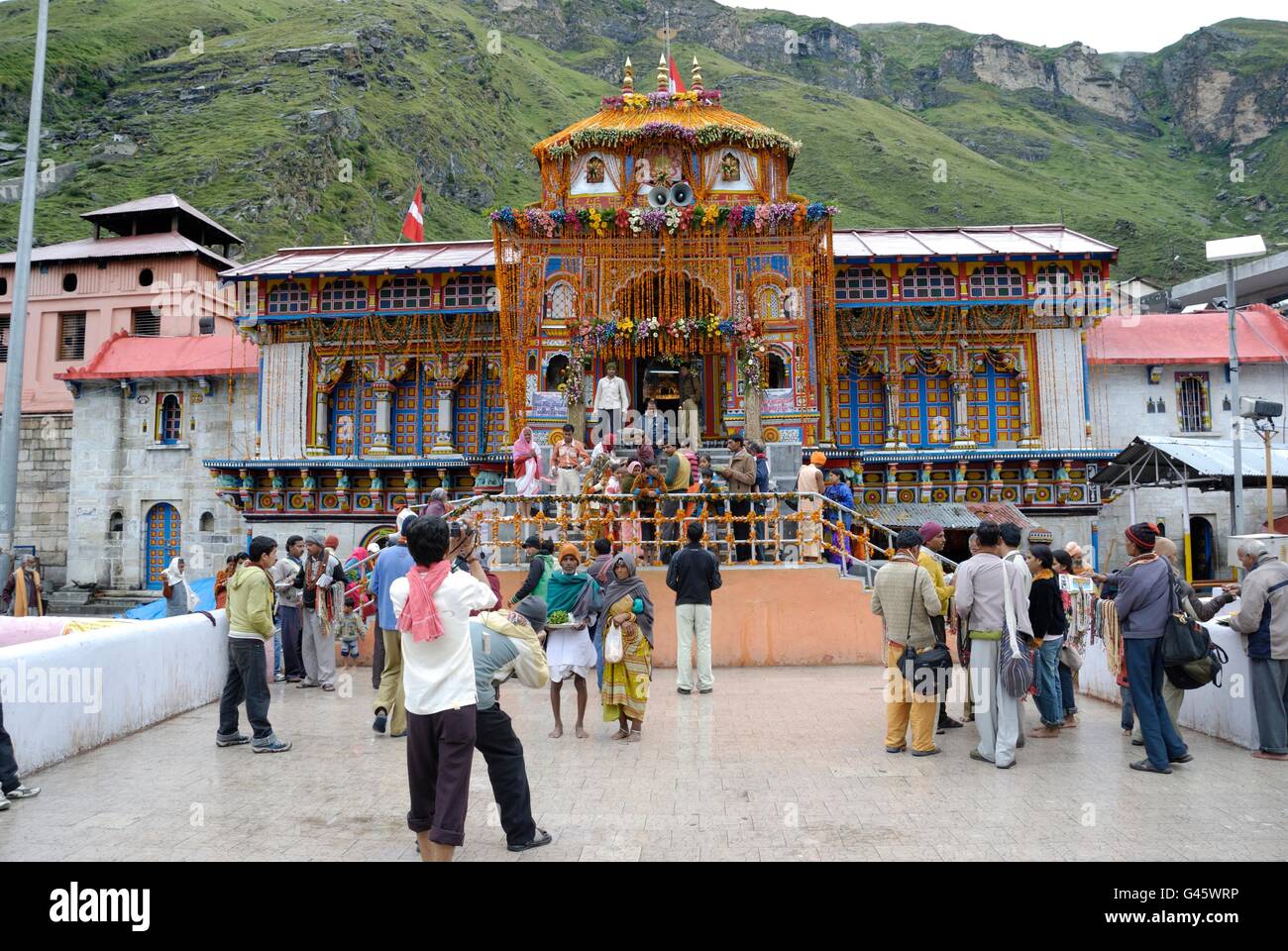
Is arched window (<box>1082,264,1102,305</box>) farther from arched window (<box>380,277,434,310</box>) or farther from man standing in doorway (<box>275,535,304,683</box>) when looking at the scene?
man standing in doorway (<box>275,535,304,683</box>)

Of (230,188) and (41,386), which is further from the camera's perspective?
(230,188)

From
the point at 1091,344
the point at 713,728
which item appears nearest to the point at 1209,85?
the point at 1091,344

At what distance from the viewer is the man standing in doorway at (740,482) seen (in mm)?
14742

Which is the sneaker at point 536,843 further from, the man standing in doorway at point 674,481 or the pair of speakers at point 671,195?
the pair of speakers at point 671,195

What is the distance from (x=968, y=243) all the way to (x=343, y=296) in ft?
54.3

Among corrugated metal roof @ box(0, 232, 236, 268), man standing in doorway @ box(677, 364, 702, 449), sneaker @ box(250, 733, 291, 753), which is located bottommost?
sneaker @ box(250, 733, 291, 753)

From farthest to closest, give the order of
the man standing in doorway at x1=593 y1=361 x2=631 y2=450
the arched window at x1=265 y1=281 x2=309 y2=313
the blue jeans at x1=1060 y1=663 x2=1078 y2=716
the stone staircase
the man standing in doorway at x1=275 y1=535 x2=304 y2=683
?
the stone staircase < the arched window at x1=265 y1=281 x2=309 y2=313 < the man standing in doorway at x1=593 y1=361 x2=631 y2=450 < the man standing in doorway at x1=275 y1=535 x2=304 y2=683 < the blue jeans at x1=1060 y1=663 x2=1078 y2=716

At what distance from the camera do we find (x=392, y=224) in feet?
202

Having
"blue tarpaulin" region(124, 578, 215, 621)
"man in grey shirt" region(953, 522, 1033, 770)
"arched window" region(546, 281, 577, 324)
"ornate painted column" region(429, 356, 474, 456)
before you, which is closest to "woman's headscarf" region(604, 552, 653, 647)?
"man in grey shirt" region(953, 522, 1033, 770)

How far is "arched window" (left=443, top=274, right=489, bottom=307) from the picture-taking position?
23.8 m

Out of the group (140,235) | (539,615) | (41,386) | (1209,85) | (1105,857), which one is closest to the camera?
(1105,857)

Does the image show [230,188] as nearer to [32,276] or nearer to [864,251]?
[32,276]

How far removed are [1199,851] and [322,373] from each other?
2305 cm

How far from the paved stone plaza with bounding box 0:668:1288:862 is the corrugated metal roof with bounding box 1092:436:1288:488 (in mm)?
13055
